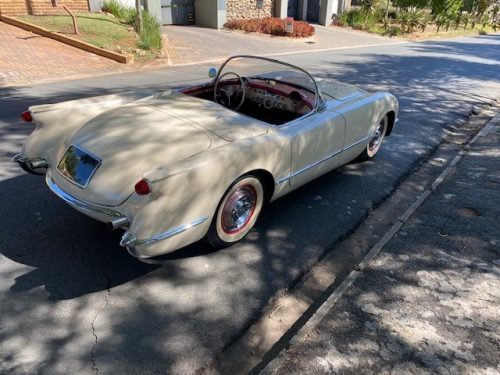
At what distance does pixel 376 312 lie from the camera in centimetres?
281

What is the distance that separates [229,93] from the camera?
4.34m

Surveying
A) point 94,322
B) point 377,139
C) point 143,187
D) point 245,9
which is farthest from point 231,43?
point 94,322

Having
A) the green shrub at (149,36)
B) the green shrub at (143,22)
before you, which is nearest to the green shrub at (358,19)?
the green shrub at (143,22)

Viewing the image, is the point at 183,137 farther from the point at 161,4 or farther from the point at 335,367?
the point at 161,4

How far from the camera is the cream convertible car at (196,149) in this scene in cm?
273

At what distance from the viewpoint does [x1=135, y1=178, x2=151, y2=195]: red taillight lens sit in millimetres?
2564

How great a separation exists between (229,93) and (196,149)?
151cm

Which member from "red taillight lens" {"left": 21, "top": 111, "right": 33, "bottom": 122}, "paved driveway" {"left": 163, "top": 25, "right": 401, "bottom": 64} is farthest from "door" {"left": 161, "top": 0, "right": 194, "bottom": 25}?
"red taillight lens" {"left": 21, "top": 111, "right": 33, "bottom": 122}

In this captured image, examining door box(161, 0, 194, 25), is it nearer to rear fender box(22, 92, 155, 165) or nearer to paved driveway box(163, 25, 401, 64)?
paved driveway box(163, 25, 401, 64)

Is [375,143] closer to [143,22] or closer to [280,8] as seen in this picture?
[143,22]

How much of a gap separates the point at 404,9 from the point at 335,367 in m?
31.0

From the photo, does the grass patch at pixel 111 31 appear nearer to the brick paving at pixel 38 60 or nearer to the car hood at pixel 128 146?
the brick paving at pixel 38 60

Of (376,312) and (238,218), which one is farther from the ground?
(238,218)

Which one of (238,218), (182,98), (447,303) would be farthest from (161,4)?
(447,303)
